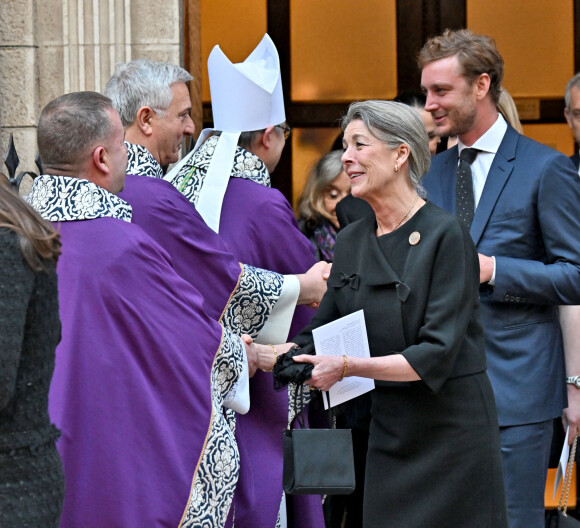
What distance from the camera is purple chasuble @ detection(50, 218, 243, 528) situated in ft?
9.48

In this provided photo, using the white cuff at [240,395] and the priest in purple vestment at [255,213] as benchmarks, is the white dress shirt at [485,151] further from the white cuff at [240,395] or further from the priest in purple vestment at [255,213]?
the white cuff at [240,395]

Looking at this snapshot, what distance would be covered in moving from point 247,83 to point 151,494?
166 cm

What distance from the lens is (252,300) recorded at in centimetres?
373

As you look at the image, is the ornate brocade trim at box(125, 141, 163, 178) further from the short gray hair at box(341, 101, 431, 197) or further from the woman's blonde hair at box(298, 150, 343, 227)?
the woman's blonde hair at box(298, 150, 343, 227)

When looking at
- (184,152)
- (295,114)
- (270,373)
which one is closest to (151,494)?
(270,373)

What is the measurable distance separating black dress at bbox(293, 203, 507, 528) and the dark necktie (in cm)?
63

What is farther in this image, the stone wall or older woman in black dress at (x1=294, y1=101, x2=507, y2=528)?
the stone wall

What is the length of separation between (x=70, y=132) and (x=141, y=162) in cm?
69

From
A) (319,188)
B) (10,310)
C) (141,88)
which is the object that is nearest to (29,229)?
(10,310)

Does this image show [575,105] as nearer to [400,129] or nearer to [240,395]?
[400,129]

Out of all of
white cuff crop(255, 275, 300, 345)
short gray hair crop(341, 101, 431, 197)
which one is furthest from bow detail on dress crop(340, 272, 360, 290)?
white cuff crop(255, 275, 300, 345)

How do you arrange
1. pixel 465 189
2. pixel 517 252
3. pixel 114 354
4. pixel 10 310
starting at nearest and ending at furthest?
pixel 10 310 → pixel 114 354 → pixel 517 252 → pixel 465 189

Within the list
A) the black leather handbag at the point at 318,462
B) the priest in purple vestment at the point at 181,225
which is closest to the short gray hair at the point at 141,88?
the priest in purple vestment at the point at 181,225

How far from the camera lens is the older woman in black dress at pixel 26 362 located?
2.06 metres
